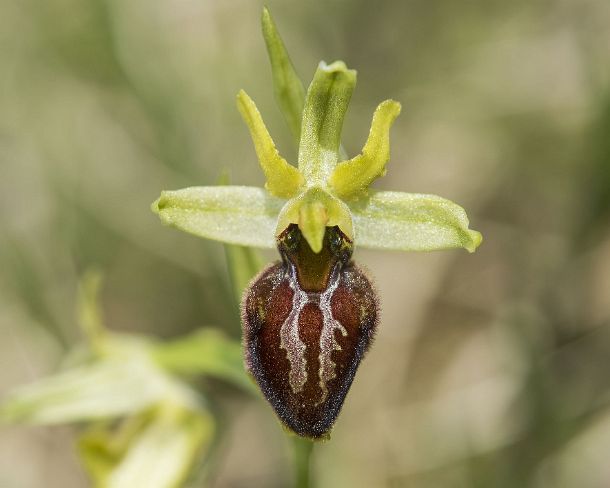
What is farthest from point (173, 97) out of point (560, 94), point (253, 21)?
point (560, 94)

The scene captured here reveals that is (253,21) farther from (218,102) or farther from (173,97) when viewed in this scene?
(173,97)

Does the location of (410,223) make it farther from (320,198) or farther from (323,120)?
(323,120)

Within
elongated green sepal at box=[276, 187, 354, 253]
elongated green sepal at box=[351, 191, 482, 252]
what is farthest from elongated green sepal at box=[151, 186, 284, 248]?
elongated green sepal at box=[351, 191, 482, 252]


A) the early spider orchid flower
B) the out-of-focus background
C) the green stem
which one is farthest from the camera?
the out-of-focus background

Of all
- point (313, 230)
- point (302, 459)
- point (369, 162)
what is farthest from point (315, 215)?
point (302, 459)

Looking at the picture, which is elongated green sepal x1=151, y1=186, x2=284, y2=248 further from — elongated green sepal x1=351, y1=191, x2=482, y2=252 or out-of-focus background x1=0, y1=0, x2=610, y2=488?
out-of-focus background x1=0, y1=0, x2=610, y2=488

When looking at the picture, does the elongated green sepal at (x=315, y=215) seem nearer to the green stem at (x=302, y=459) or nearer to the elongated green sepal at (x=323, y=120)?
the elongated green sepal at (x=323, y=120)

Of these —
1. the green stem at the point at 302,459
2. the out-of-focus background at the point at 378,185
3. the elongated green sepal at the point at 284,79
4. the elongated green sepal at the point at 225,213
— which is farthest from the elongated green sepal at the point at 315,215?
the out-of-focus background at the point at 378,185
